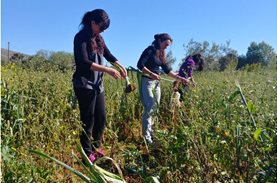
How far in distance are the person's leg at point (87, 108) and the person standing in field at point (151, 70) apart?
741 millimetres

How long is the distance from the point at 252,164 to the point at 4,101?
2503mm

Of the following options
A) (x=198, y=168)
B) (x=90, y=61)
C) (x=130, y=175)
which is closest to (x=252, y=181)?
(x=198, y=168)

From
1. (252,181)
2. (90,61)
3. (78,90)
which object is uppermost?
(90,61)

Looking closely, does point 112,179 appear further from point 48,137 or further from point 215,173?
point 48,137

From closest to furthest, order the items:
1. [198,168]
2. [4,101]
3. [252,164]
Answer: [252,164] < [198,168] < [4,101]

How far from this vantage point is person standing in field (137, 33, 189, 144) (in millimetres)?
3951

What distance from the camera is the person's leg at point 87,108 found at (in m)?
3.21

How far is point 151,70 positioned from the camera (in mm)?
4230

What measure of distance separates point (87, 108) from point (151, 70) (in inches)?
48.4

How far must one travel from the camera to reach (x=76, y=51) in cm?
310

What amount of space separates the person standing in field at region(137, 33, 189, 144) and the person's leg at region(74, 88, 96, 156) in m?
0.74

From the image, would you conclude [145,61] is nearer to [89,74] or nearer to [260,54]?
[89,74]

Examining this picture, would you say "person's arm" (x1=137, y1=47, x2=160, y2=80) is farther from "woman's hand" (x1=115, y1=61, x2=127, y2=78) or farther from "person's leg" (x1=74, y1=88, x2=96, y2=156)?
"person's leg" (x1=74, y1=88, x2=96, y2=156)

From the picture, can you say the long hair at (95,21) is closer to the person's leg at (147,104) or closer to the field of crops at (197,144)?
the field of crops at (197,144)
